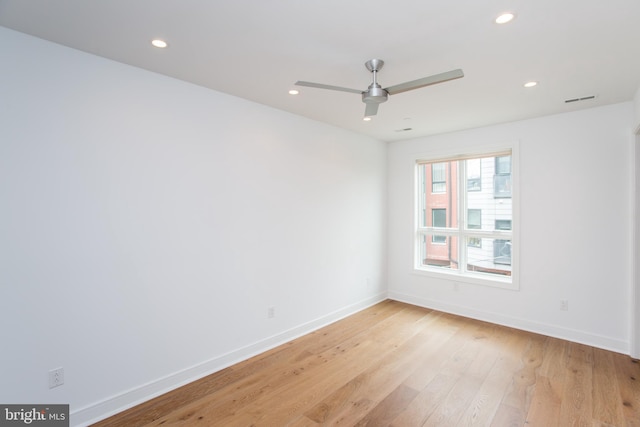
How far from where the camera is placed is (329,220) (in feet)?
14.0

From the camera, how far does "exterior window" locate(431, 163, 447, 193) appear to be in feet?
16.0

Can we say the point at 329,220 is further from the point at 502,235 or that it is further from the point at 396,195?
the point at 502,235

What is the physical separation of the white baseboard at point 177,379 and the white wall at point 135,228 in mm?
13

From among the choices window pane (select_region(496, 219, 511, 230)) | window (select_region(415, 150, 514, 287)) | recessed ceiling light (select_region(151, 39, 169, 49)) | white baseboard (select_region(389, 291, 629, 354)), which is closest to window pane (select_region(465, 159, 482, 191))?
window (select_region(415, 150, 514, 287))

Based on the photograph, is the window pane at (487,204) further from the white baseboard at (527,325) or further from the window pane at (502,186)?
the white baseboard at (527,325)

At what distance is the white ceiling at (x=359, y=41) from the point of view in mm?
1756

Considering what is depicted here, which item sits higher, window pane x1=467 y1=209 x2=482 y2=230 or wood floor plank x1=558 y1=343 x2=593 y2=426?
window pane x1=467 y1=209 x2=482 y2=230

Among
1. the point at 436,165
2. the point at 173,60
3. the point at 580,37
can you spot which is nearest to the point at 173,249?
the point at 173,60

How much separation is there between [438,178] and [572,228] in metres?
1.85

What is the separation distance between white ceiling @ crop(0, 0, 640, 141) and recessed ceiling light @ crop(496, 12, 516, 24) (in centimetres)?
A: 4

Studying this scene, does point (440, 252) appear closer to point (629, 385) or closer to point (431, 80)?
point (629, 385)

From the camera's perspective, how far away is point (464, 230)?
4.66m

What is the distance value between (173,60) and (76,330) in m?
2.12

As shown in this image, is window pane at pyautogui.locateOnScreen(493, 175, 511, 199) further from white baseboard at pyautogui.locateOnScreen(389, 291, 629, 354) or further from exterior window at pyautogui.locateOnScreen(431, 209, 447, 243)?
white baseboard at pyautogui.locateOnScreen(389, 291, 629, 354)
